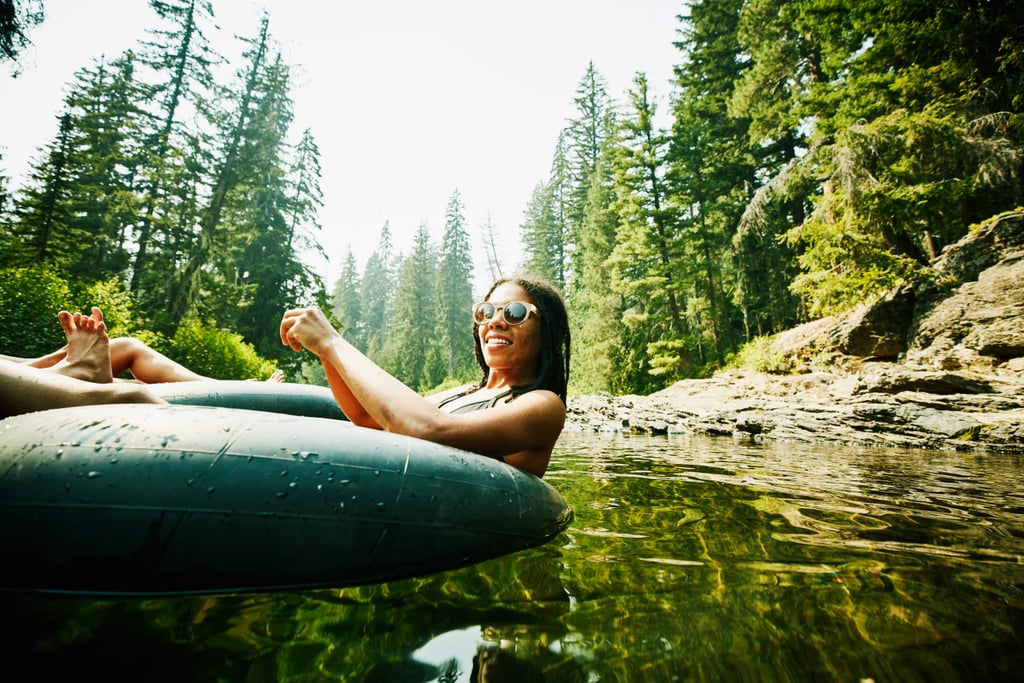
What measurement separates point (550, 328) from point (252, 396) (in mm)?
2042

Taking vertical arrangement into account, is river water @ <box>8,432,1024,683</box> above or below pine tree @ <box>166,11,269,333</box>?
below

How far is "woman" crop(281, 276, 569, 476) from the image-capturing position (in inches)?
66.9

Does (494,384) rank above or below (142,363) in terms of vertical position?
below

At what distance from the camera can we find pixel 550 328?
252cm

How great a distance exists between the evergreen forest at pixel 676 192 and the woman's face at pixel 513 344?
1092 centimetres

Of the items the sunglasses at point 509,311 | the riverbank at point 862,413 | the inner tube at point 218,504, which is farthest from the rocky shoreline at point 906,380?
the inner tube at point 218,504

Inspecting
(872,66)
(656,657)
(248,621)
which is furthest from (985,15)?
(248,621)

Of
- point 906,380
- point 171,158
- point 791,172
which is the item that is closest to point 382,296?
point 171,158

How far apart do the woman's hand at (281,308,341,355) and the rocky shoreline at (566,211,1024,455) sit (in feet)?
24.7

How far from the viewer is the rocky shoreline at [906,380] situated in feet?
20.7

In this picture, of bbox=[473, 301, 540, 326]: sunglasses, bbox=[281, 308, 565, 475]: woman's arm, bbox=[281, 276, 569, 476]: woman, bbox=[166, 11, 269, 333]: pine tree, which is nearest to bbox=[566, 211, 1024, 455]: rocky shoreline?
bbox=[281, 276, 569, 476]: woman

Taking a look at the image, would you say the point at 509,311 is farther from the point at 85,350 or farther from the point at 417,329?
the point at 417,329

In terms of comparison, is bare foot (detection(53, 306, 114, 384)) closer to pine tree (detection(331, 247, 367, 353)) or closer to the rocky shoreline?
the rocky shoreline

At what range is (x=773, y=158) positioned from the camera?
19.4m
